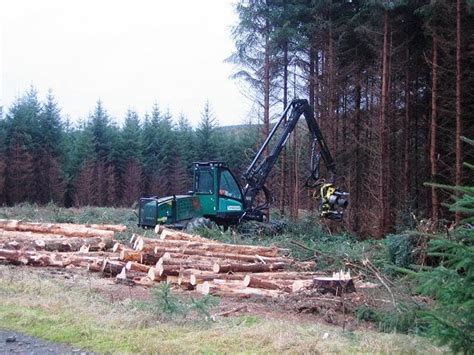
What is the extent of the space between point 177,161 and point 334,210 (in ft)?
120

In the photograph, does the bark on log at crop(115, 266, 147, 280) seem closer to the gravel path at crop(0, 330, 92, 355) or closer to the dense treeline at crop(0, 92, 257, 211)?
the gravel path at crop(0, 330, 92, 355)

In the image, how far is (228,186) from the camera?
20.7m

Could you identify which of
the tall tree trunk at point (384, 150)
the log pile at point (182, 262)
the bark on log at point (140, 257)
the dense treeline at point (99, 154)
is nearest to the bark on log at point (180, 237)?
the log pile at point (182, 262)

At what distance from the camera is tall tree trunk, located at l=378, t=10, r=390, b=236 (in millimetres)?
23609

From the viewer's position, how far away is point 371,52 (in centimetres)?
2850

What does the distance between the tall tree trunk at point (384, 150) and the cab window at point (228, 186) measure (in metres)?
6.63

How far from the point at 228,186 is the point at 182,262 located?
857cm

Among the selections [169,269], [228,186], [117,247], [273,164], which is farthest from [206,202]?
[169,269]

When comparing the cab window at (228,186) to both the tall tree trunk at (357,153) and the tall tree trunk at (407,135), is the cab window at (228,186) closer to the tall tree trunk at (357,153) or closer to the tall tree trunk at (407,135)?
the tall tree trunk at (357,153)

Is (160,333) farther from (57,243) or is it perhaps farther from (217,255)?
(57,243)

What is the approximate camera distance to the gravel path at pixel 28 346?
19.1 ft

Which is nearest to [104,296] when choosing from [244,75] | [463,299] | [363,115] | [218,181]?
[463,299]

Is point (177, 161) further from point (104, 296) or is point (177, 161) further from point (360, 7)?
point (104, 296)

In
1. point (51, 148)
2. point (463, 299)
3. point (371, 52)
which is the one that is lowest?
point (463, 299)
